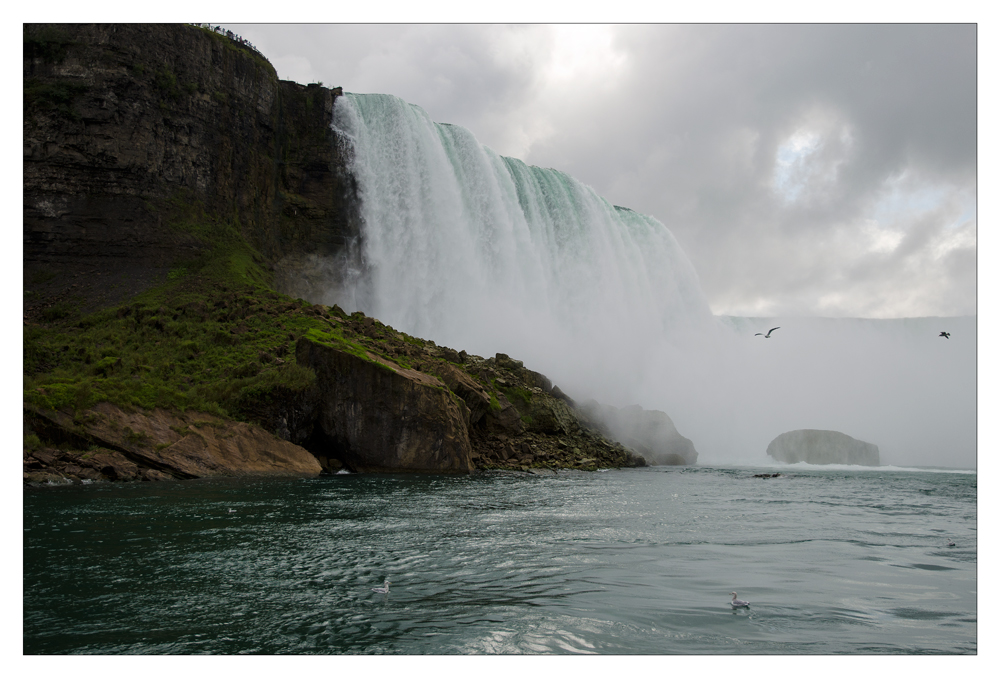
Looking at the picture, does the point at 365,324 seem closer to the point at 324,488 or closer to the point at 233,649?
the point at 324,488

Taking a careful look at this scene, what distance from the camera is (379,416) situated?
72.3 feet

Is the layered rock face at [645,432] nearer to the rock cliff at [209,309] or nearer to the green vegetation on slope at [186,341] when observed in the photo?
the rock cliff at [209,309]

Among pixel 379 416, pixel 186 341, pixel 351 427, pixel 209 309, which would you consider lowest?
pixel 351 427

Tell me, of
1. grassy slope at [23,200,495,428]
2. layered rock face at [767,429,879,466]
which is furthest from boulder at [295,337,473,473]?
layered rock face at [767,429,879,466]

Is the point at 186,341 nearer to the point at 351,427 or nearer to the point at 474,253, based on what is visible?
the point at 351,427

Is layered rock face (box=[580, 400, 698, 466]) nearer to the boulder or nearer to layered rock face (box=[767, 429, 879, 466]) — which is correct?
layered rock face (box=[767, 429, 879, 466])

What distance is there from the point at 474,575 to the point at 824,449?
40903 millimetres

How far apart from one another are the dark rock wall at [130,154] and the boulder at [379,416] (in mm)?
15414

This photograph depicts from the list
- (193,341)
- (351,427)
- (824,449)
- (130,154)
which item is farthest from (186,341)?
(824,449)

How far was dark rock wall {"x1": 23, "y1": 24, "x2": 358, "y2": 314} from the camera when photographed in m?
31.5

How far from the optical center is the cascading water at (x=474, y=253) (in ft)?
129

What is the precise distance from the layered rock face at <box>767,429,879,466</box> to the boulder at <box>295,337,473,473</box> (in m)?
29.4

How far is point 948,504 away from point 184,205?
122 ft

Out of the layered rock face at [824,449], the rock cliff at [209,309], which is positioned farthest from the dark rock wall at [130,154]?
the layered rock face at [824,449]
